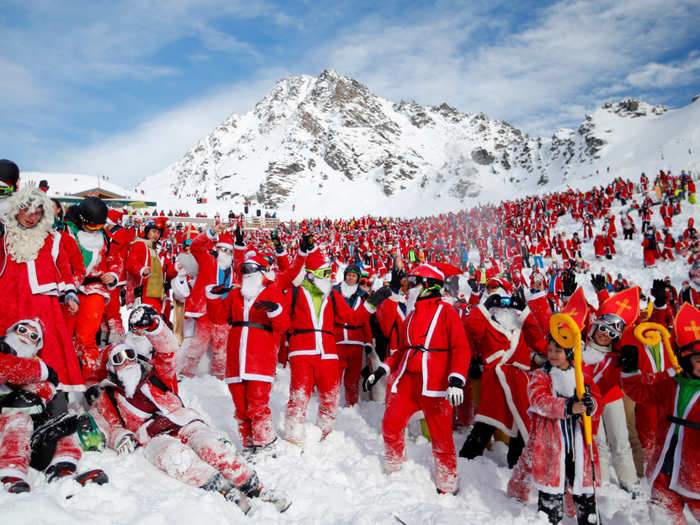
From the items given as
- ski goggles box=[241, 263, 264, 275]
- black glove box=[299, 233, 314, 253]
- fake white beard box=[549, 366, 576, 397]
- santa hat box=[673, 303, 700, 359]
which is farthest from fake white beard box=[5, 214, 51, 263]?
santa hat box=[673, 303, 700, 359]

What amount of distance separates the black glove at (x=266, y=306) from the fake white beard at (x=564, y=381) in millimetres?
2246

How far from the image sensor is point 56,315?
10.5ft

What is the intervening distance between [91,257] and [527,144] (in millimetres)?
78267

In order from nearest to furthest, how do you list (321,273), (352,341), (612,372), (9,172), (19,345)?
1. (19,345)
2. (9,172)
3. (612,372)
4. (321,273)
5. (352,341)

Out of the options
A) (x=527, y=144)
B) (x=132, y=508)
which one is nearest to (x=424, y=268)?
(x=132, y=508)

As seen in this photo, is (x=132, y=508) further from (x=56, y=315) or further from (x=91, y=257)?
(x=91, y=257)

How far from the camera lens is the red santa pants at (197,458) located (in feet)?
8.64

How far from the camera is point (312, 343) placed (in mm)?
4008

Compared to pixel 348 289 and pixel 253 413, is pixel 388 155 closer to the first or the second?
pixel 348 289

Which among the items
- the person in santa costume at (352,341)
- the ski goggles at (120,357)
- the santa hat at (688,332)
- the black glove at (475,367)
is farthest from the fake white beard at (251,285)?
the santa hat at (688,332)

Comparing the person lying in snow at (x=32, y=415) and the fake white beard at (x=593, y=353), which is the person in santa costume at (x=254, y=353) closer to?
the person lying in snow at (x=32, y=415)

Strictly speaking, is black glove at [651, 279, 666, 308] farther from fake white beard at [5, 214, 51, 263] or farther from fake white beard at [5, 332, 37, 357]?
fake white beard at [5, 214, 51, 263]

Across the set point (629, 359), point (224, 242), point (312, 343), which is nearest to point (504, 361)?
point (629, 359)

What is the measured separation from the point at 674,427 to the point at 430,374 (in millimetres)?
1618
